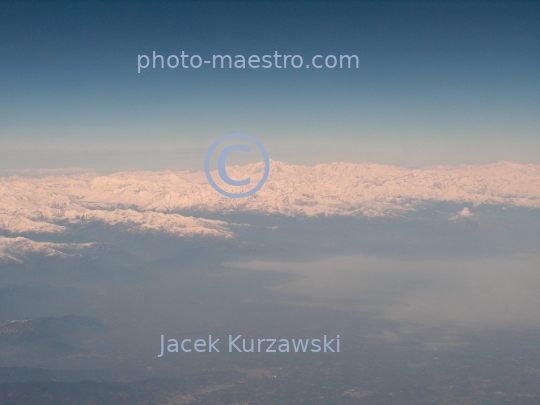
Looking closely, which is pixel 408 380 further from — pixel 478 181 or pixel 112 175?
pixel 112 175

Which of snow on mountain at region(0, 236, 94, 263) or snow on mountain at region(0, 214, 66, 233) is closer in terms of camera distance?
snow on mountain at region(0, 214, 66, 233)

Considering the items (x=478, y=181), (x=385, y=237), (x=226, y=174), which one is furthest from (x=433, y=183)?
(x=226, y=174)

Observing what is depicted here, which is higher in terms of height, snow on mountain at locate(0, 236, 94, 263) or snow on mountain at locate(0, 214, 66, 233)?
snow on mountain at locate(0, 214, 66, 233)

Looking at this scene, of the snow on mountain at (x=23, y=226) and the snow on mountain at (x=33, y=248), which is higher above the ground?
the snow on mountain at (x=23, y=226)

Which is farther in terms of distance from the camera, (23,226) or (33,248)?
(33,248)

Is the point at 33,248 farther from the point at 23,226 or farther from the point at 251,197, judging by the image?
the point at 251,197

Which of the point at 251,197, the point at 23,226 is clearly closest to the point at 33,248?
the point at 23,226

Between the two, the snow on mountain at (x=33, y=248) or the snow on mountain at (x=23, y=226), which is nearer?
the snow on mountain at (x=23, y=226)

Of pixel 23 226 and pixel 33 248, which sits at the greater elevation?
pixel 23 226
